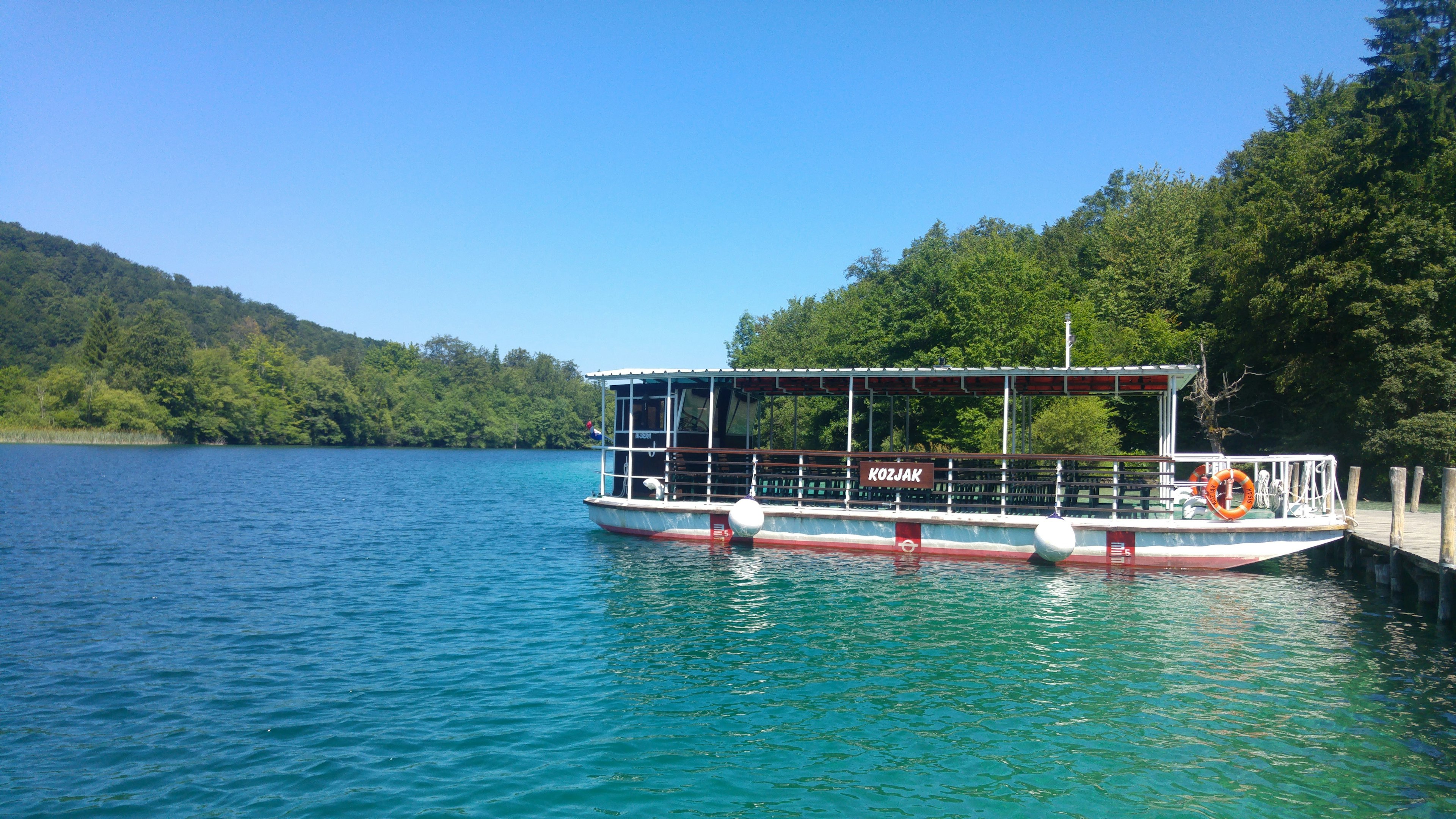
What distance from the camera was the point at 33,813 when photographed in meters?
5.87

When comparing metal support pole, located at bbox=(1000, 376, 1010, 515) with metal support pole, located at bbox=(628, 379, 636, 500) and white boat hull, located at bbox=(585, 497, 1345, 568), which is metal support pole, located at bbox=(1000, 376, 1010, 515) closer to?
white boat hull, located at bbox=(585, 497, 1345, 568)

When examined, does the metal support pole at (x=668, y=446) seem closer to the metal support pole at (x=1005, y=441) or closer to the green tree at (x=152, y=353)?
the metal support pole at (x=1005, y=441)

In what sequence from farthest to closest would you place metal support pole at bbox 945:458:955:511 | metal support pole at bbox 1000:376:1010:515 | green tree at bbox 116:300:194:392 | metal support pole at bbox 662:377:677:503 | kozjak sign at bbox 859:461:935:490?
green tree at bbox 116:300:194:392
metal support pole at bbox 662:377:677:503
kozjak sign at bbox 859:461:935:490
metal support pole at bbox 945:458:955:511
metal support pole at bbox 1000:376:1010:515

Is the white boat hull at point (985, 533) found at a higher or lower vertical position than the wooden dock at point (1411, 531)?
lower

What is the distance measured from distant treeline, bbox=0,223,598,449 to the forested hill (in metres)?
0.33

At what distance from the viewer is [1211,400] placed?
31.9 m

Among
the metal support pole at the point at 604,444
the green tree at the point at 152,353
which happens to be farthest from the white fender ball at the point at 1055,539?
the green tree at the point at 152,353

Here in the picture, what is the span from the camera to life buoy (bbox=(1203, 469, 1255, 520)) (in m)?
14.8

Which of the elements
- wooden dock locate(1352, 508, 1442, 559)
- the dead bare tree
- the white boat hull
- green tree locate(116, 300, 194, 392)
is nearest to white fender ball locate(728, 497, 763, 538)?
the white boat hull

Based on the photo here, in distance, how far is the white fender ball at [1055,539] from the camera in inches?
595

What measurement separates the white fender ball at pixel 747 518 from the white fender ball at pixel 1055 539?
5.46 metres

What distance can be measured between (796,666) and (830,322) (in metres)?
42.2

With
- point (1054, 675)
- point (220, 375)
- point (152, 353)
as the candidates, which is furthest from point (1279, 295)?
point (152, 353)

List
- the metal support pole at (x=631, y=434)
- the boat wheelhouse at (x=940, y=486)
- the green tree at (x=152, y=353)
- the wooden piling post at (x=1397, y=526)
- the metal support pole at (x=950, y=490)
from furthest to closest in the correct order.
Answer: the green tree at (x=152, y=353), the metal support pole at (x=631, y=434), the metal support pole at (x=950, y=490), the boat wheelhouse at (x=940, y=486), the wooden piling post at (x=1397, y=526)
